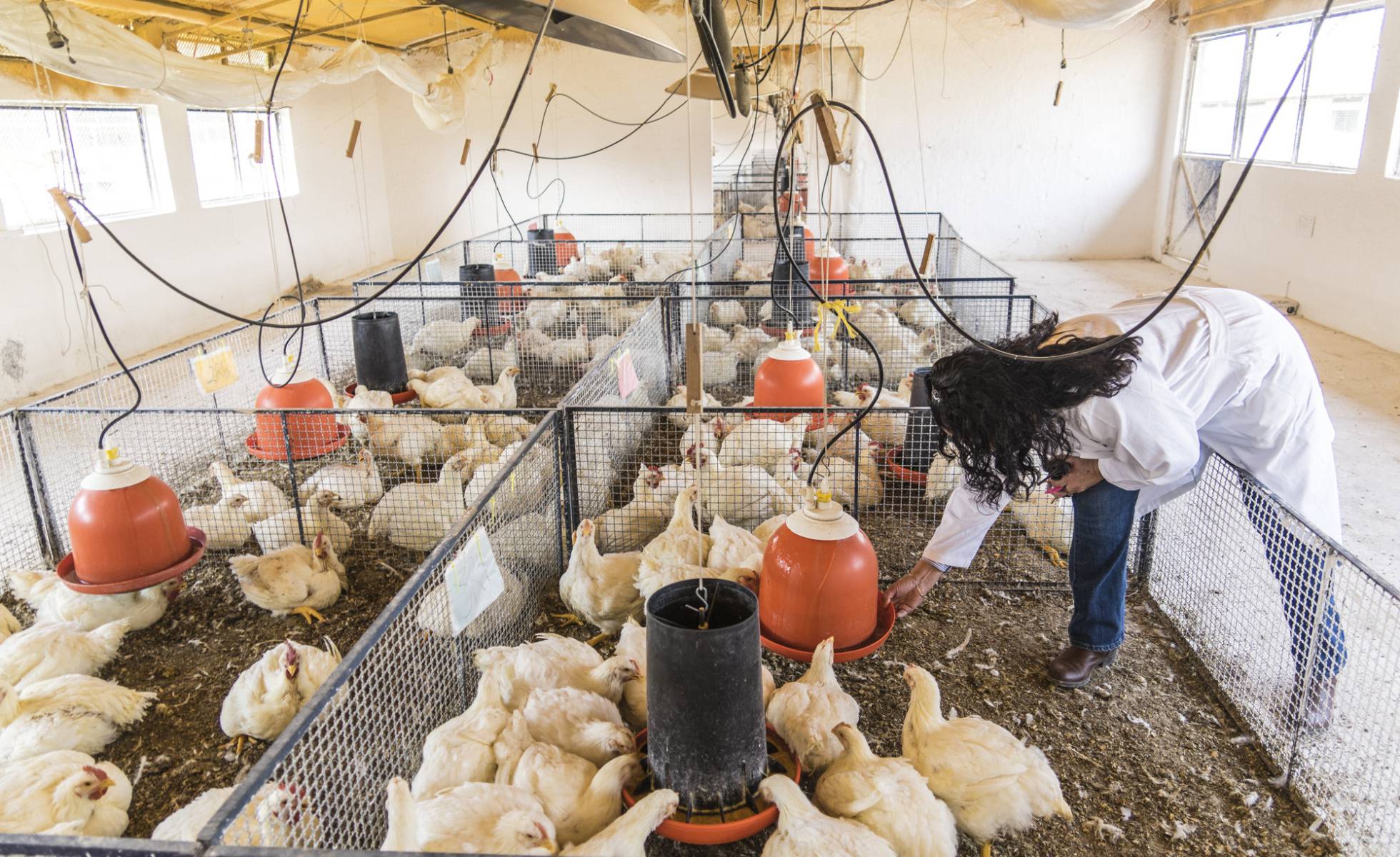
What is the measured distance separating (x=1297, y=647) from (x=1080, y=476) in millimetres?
707

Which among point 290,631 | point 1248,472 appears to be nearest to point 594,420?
point 290,631

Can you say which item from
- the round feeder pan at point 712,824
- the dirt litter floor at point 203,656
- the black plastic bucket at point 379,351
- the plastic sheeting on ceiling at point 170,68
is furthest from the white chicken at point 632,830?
the black plastic bucket at point 379,351

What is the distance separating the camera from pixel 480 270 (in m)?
7.68

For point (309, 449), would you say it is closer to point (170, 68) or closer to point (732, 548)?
point (732, 548)

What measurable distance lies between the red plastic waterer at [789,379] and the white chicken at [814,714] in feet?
5.08

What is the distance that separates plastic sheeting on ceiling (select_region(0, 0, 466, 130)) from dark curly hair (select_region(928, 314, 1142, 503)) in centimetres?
374

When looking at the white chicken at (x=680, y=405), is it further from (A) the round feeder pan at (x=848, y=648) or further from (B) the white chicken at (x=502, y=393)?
(A) the round feeder pan at (x=848, y=648)

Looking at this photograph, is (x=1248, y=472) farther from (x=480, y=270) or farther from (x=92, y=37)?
(x=480, y=270)

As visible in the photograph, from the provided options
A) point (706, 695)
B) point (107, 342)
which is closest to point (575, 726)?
point (706, 695)

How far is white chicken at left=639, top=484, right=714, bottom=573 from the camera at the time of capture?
9.48ft

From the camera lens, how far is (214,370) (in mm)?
3963

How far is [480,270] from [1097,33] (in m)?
9.67

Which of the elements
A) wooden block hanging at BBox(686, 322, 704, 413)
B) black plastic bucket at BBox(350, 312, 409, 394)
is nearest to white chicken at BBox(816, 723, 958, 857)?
wooden block hanging at BBox(686, 322, 704, 413)

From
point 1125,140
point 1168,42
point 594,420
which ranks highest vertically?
point 1168,42
